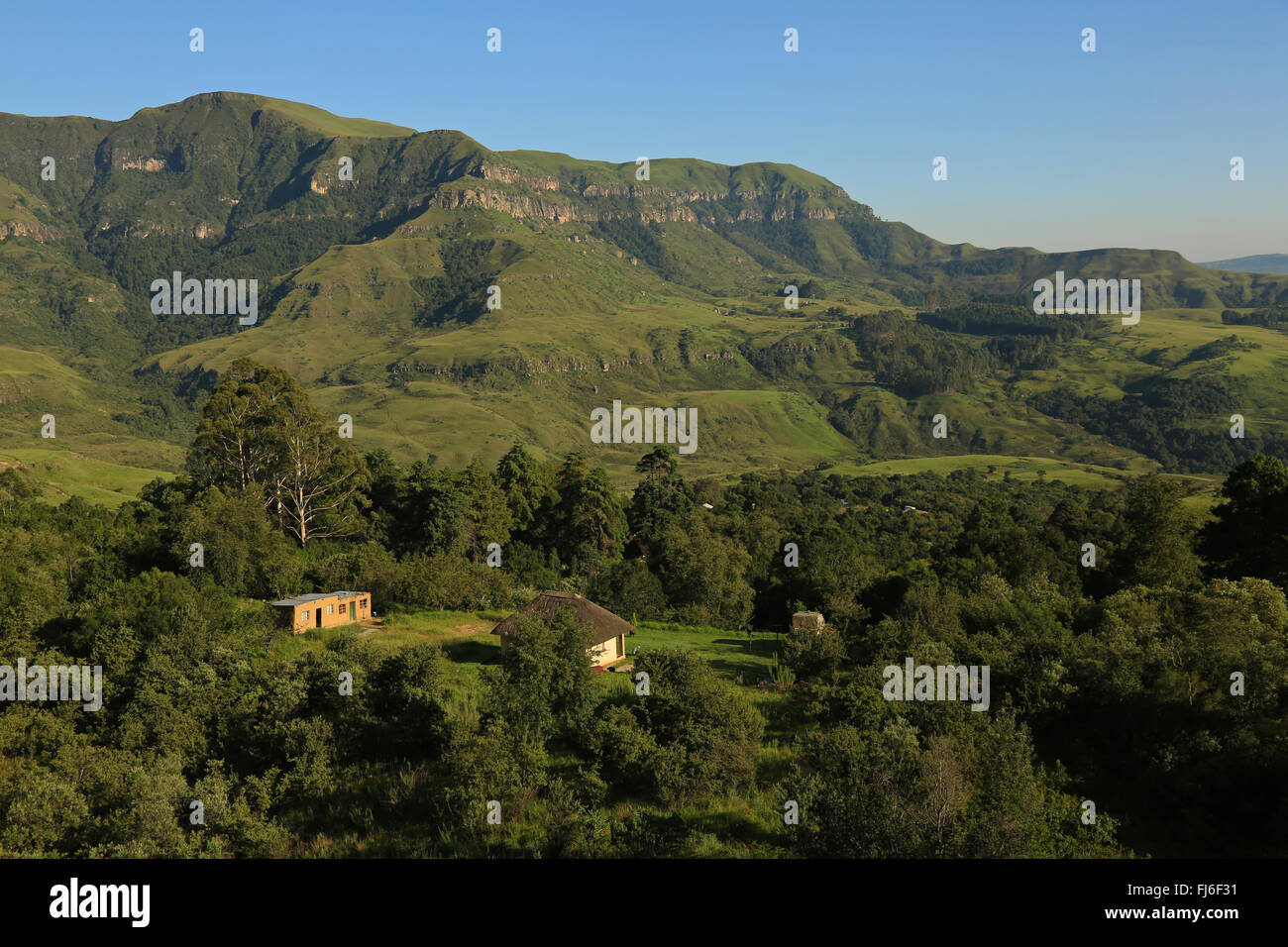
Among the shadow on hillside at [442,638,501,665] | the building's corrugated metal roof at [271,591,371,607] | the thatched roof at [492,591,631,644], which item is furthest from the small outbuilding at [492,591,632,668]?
the building's corrugated metal roof at [271,591,371,607]

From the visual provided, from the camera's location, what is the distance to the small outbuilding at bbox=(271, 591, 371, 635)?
3712cm

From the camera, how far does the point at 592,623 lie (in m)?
34.2

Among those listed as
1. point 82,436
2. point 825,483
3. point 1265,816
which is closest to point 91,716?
point 1265,816

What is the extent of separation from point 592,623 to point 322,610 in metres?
12.8

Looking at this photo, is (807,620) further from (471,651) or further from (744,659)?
(471,651)

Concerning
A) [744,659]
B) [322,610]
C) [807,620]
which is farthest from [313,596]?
[807,620]

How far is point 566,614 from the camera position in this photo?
3166 centimetres

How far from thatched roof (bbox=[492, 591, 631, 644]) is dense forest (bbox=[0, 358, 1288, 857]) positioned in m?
A: 2.43

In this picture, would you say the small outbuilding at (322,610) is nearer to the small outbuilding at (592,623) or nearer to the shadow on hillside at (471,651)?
the shadow on hillside at (471,651)

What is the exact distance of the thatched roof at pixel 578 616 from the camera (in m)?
33.8

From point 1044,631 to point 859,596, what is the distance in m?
16.2

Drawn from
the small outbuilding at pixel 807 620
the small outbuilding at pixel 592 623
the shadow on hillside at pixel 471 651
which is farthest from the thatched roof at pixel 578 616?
the small outbuilding at pixel 807 620

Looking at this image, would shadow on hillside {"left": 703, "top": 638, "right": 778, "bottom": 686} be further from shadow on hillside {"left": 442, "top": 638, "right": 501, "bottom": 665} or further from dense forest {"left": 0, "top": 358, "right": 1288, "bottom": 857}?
shadow on hillside {"left": 442, "top": 638, "right": 501, "bottom": 665}
